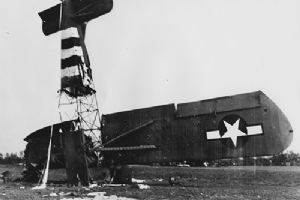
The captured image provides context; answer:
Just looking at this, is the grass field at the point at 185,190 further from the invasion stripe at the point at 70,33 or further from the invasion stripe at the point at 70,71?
the invasion stripe at the point at 70,33

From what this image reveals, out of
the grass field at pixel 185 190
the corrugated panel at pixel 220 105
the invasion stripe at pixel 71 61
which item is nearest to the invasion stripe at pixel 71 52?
the invasion stripe at pixel 71 61

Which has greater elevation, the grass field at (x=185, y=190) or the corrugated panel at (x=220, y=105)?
the corrugated panel at (x=220, y=105)

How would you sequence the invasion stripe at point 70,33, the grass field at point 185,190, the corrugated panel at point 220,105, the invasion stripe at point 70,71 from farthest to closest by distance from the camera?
the invasion stripe at point 70,33 → the invasion stripe at point 70,71 → the corrugated panel at point 220,105 → the grass field at point 185,190

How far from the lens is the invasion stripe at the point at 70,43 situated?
55.3ft

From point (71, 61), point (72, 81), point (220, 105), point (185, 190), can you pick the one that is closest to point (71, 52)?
point (71, 61)

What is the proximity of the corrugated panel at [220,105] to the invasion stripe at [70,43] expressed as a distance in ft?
19.9

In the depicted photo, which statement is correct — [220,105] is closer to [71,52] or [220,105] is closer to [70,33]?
[71,52]

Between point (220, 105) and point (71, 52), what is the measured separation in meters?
7.68

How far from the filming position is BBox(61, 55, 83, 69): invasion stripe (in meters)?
16.6

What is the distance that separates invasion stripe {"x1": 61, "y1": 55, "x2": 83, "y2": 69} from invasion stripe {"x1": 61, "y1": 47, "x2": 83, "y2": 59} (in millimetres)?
156

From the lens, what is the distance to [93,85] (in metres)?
17.8

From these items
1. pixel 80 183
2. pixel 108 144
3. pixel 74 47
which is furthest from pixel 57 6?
pixel 80 183

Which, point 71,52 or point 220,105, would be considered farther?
point 71,52

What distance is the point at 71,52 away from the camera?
16.8 m
